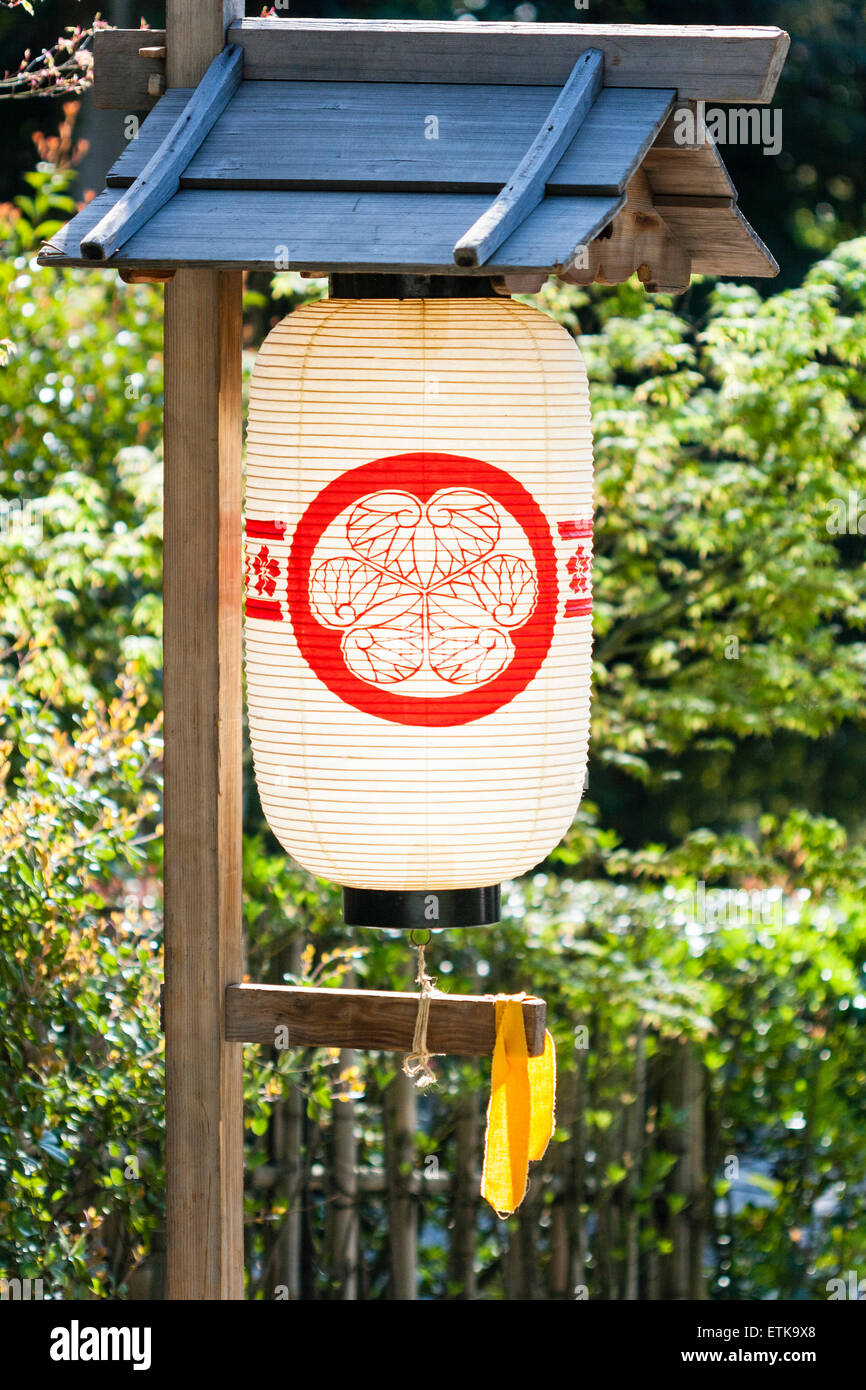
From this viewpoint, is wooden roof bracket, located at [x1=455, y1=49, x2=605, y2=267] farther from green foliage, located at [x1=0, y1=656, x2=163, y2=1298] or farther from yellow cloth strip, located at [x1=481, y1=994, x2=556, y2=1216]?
green foliage, located at [x1=0, y1=656, x2=163, y2=1298]

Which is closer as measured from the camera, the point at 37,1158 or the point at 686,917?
the point at 37,1158

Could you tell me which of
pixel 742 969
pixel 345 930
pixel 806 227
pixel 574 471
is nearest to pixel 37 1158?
pixel 345 930

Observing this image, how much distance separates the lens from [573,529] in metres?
2.53

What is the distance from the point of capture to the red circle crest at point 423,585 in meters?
2.39

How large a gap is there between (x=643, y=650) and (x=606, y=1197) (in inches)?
76.5

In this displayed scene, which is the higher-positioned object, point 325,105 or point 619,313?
point 619,313

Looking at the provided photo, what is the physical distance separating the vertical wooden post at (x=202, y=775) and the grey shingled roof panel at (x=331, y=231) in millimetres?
373

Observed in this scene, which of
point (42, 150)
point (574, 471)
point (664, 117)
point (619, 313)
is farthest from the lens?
point (619, 313)

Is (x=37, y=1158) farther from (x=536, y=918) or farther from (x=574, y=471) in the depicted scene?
(x=574, y=471)

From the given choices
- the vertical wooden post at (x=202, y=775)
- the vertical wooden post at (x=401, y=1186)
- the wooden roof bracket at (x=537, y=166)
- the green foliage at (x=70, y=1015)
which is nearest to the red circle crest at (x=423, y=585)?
the vertical wooden post at (x=202, y=775)

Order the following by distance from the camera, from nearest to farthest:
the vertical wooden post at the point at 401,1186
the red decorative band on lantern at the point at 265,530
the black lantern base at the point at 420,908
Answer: the red decorative band on lantern at the point at 265,530 → the black lantern base at the point at 420,908 → the vertical wooden post at the point at 401,1186

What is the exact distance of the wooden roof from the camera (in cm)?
216

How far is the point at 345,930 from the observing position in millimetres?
4566

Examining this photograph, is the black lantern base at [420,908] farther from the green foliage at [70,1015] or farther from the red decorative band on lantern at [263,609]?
the green foliage at [70,1015]
